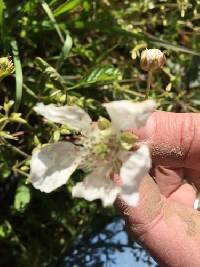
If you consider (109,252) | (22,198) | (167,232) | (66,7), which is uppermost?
(66,7)

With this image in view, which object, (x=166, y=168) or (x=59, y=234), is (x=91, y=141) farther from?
(x=59, y=234)

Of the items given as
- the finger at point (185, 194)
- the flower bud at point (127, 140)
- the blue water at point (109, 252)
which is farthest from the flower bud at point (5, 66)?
the blue water at point (109, 252)

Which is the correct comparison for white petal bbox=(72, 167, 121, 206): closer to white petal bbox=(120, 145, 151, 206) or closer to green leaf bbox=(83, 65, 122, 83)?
white petal bbox=(120, 145, 151, 206)

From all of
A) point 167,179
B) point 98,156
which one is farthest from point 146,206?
point 167,179

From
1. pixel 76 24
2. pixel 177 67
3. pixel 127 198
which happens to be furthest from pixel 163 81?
pixel 127 198

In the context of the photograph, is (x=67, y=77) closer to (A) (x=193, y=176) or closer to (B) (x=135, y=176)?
(A) (x=193, y=176)

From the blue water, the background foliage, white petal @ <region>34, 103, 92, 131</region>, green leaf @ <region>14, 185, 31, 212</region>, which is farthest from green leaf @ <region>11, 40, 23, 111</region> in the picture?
the blue water

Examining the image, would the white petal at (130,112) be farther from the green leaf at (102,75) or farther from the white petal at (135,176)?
the green leaf at (102,75)
